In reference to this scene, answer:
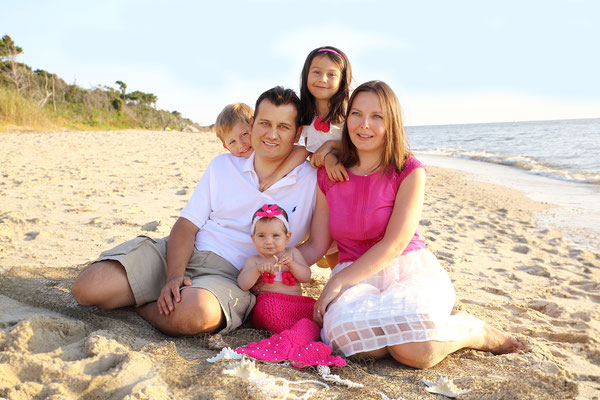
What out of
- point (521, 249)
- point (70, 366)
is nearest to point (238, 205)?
point (70, 366)

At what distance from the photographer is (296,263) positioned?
2.75 meters

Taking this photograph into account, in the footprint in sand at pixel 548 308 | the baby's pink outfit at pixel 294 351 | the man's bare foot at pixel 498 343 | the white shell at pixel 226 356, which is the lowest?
the footprint in sand at pixel 548 308

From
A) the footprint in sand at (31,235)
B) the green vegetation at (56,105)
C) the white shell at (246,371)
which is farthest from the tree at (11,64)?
the white shell at (246,371)

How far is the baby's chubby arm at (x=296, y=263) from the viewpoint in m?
2.72

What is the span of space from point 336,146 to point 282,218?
0.64 meters

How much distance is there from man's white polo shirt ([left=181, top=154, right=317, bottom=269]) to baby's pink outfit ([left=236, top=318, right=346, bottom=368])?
68 cm

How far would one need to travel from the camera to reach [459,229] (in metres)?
5.88

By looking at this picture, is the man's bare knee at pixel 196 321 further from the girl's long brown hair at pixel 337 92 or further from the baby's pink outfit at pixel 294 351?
the girl's long brown hair at pixel 337 92

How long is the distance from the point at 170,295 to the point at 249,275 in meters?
0.46

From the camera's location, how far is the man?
2.55 metres

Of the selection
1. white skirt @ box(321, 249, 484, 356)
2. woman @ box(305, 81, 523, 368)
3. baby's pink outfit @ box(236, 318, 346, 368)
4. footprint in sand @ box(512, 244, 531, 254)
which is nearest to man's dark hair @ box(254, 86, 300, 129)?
woman @ box(305, 81, 523, 368)

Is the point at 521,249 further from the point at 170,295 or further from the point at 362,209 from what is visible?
the point at 170,295

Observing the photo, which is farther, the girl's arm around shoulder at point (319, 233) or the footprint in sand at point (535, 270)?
the footprint in sand at point (535, 270)

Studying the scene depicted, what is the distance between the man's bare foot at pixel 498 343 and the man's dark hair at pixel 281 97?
1727 millimetres
